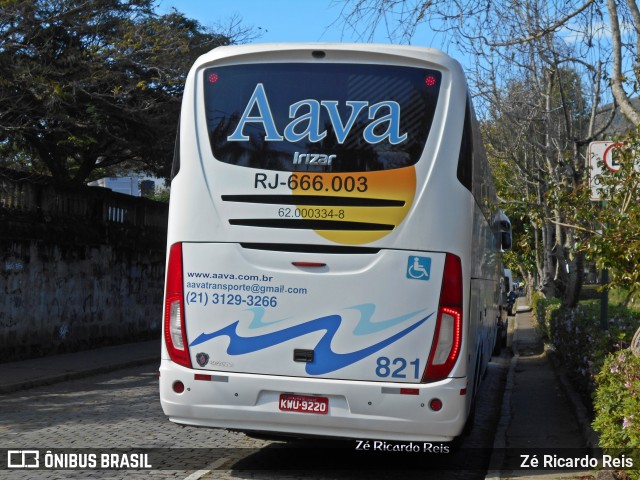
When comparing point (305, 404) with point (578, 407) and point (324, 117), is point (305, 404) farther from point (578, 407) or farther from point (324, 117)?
point (578, 407)

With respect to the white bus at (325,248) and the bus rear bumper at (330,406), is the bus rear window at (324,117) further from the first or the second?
the bus rear bumper at (330,406)

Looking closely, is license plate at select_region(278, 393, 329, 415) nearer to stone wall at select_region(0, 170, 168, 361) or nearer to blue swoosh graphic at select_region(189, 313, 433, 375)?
blue swoosh graphic at select_region(189, 313, 433, 375)

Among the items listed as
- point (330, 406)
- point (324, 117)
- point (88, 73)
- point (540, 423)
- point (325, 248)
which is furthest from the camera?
point (88, 73)

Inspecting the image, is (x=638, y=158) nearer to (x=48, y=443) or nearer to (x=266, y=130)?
(x=266, y=130)

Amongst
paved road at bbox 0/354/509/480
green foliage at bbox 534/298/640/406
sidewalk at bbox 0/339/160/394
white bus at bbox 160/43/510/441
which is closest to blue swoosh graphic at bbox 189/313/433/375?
white bus at bbox 160/43/510/441

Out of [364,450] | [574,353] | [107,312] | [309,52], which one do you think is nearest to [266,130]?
[309,52]

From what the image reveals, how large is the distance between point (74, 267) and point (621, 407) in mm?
14723

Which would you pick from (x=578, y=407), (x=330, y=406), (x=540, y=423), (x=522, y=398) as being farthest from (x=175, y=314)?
(x=522, y=398)

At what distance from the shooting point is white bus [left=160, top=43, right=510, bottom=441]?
7406 mm

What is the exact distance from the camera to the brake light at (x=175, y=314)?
7.79 metres

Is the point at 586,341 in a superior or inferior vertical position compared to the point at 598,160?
inferior

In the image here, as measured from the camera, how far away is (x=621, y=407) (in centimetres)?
745

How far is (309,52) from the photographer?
7.82m

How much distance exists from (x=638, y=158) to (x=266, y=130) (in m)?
4.33
